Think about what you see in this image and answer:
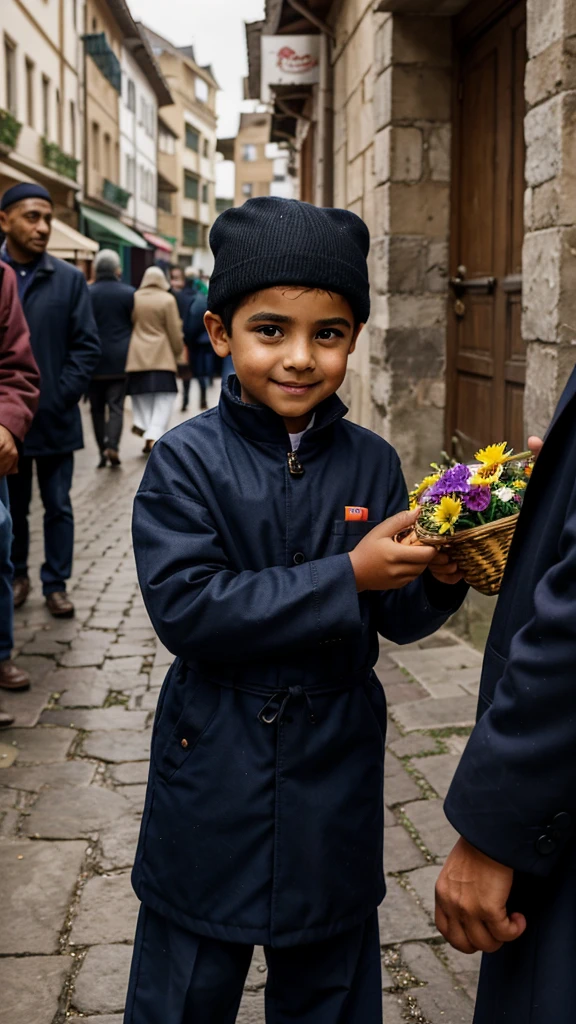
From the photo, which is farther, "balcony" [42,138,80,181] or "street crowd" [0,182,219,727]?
"balcony" [42,138,80,181]

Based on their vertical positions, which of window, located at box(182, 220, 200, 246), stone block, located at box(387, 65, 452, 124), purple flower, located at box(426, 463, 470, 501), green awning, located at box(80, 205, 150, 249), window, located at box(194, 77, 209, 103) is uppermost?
window, located at box(194, 77, 209, 103)

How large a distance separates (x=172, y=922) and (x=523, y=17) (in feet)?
15.5

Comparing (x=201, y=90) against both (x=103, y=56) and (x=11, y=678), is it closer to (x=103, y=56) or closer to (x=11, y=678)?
(x=103, y=56)

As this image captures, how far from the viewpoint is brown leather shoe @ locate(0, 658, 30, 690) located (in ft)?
15.7

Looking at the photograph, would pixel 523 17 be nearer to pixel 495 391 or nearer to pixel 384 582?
pixel 495 391

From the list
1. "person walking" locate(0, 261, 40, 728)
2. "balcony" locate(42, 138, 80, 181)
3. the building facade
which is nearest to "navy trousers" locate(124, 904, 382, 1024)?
"person walking" locate(0, 261, 40, 728)

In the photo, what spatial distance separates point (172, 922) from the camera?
1928 mm

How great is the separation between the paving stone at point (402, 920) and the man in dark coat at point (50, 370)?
3262 mm

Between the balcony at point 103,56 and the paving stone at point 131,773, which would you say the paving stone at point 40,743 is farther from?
the balcony at point 103,56

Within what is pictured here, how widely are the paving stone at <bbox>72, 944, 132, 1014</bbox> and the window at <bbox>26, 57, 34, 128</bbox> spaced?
24.0m

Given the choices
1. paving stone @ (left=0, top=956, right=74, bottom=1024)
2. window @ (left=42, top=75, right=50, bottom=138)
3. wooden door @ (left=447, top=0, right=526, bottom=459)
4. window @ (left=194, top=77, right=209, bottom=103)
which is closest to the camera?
paving stone @ (left=0, top=956, right=74, bottom=1024)

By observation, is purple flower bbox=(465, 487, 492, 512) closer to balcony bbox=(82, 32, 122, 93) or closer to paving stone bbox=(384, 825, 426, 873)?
paving stone bbox=(384, 825, 426, 873)

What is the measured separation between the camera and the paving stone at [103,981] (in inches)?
103

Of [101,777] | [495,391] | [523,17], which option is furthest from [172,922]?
[523,17]
